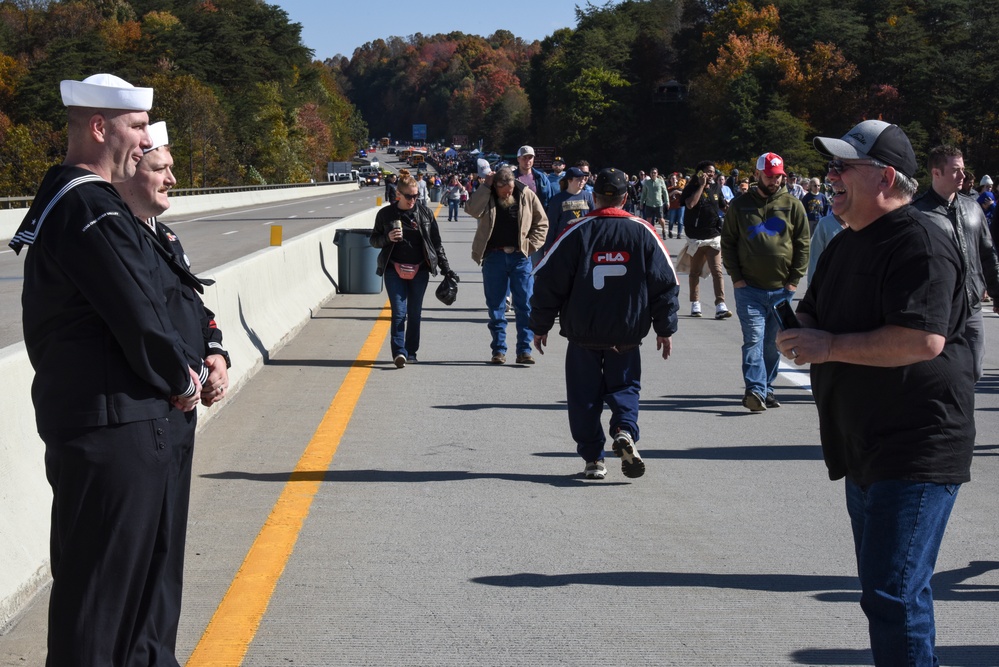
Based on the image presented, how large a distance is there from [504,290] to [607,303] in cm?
488

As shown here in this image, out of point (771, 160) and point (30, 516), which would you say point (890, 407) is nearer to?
point (30, 516)

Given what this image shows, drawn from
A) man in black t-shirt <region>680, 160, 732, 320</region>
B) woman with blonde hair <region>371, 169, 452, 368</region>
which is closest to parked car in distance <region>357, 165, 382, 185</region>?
man in black t-shirt <region>680, 160, 732, 320</region>

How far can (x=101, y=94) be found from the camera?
3459mm

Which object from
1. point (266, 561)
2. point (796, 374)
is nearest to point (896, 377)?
point (266, 561)

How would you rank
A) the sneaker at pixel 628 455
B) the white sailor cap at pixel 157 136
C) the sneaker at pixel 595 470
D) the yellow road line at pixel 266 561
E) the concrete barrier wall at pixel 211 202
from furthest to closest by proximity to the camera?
the concrete barrier wall at pixel 211 202
the sneaker at pixel 595 470
the sneaker at pixel 628 455
the yellow road line at pixel 266 561
the white sailor cap at pixel 157 136

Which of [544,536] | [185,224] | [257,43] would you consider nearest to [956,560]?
[544,536]

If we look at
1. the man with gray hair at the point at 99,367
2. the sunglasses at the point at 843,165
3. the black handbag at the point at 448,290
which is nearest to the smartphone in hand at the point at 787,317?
the sunglasses at the point at 843,165

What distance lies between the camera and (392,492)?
22.5ft

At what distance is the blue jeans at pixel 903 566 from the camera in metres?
3.62

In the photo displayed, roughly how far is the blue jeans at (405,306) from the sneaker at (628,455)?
4.68 metres

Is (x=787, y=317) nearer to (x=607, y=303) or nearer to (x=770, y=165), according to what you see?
(x=607, y=303)

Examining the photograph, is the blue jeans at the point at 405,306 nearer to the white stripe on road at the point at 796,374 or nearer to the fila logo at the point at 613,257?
the white stripe on road at the point at 796,374

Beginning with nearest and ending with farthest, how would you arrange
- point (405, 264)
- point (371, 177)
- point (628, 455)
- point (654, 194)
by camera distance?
point (628, 455)
point (405, 264)
point (654, 194)
point (371, 177)

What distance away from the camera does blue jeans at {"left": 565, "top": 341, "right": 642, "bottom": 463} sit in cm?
729
